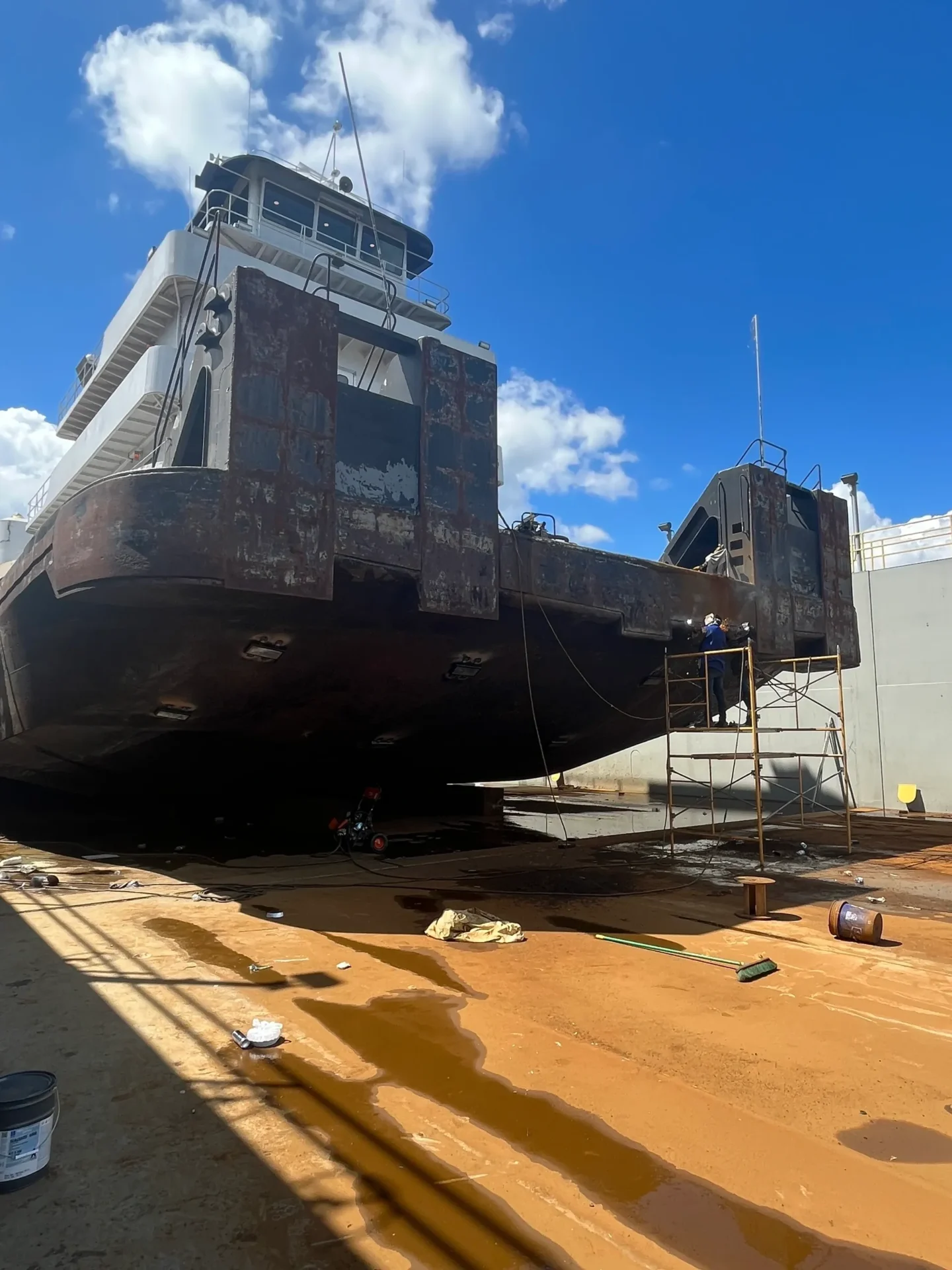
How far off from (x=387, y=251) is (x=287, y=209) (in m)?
4.14

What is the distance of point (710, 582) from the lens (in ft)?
35.2

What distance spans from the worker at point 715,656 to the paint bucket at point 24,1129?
8510 mm

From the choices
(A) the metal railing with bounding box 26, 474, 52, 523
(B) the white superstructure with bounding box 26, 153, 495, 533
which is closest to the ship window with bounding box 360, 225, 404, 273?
(B) the white superstructure with bounding box 26, 153, 495, 533

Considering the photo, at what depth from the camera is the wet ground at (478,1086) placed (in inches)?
97.1

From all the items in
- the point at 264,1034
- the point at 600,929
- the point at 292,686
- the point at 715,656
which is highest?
the point at 715,656

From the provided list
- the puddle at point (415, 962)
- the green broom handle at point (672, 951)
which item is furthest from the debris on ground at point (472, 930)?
the green broom handle at point (672, 951)

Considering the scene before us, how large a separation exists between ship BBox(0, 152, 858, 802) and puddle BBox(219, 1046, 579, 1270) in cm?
414

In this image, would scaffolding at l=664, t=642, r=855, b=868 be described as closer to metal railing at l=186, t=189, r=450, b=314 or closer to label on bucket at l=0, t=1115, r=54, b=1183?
label on bucket at l=0, t=1115, r=54, b=1183

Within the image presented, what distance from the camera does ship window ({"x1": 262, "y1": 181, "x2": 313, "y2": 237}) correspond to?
24391 mm

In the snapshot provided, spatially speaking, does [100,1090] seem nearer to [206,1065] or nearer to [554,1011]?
[206,1065]

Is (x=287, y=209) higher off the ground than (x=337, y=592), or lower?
higher

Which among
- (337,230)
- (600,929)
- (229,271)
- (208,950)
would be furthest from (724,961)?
(337,230)

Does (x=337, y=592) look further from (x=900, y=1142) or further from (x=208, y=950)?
(x=900, y=1142)

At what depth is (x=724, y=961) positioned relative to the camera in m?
5.58
